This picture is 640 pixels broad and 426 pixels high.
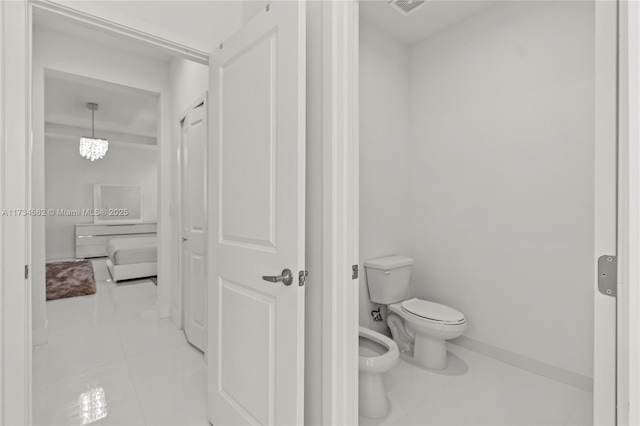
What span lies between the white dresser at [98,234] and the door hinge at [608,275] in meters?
8.20

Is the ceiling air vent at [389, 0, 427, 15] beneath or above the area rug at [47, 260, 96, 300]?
above

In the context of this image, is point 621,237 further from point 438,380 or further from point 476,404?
point 438,380

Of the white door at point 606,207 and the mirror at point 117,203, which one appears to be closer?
the white door at point 606,207

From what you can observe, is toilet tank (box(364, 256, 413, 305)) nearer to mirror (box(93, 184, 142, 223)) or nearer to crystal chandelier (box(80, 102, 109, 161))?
crystal chandelier (box(80, 102, 109, 161))

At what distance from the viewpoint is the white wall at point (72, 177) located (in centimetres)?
656

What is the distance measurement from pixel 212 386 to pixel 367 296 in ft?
4.41

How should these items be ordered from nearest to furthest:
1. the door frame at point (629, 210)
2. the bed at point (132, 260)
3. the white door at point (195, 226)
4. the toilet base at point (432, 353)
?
the door frame at point (629, 210) < the toilet base at point (432, 353) < the white door at point (195, 226) < the bed at point (132, 260)

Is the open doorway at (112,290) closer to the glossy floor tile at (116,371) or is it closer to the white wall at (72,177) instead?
the glossy floor tile at (116,371)

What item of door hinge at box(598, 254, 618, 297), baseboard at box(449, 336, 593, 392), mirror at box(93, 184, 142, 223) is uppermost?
mirror at box(93, 184, 142, 223)

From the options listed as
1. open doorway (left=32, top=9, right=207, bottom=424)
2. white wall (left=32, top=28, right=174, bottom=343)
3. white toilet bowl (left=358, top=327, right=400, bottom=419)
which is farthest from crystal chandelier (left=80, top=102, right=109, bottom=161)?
white toilet bowl (left=358, top=327, right=400, bottom=419)

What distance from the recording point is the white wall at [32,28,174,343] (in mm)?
2604

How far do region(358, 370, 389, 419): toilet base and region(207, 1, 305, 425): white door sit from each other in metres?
0.65

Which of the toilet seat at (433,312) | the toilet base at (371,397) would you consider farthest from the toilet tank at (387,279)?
the toilet base at (371,397)

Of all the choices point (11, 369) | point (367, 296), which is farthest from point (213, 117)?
point (367, 296)
